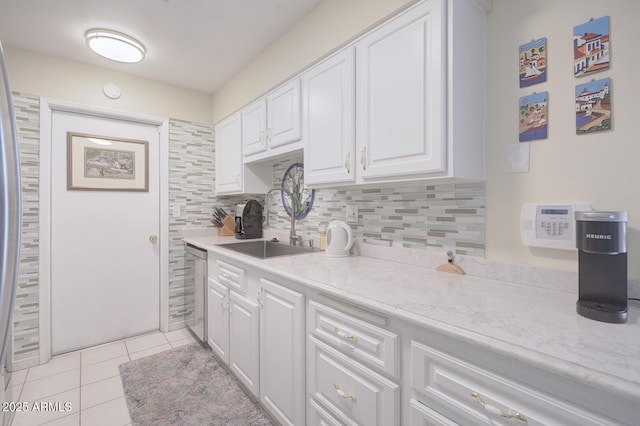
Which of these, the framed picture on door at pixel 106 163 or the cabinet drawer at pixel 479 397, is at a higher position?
the framed picture on door at pixel 106 163

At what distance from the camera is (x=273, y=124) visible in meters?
2.07

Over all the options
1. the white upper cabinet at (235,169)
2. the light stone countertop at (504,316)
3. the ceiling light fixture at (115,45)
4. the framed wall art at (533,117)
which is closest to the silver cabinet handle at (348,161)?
the light stone countertop at (504,316)

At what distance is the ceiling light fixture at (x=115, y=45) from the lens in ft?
6.39

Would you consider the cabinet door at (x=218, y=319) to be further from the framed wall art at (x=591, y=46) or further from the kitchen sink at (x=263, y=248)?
Answer: the framed wall art at (x=591, y=46)

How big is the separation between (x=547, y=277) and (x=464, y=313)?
505 millimetres

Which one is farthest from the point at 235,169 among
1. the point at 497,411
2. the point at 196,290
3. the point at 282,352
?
the point at 497,411

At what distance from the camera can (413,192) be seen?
155 centimetres

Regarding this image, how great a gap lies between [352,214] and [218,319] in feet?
4.02

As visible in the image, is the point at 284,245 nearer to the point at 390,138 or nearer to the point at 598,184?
the point at 390,138

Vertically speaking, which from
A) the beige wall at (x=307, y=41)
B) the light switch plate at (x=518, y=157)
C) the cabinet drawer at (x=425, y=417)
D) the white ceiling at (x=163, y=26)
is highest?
the white ceiling at (x=163, y=26)

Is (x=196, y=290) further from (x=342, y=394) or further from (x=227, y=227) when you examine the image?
(x=342, y=394)

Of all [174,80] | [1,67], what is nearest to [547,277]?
[1,67]

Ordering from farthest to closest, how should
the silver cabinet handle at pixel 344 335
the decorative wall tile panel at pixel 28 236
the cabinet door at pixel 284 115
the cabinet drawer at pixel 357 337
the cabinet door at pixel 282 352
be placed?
the decorative wall tile panel at pixel 28 236, the cabinet door at pixel 284 115, the cabinet door at pixel 282 352, the silver cabinet handle at pixel 344 335, the cabinet drawer at pixel 357 337

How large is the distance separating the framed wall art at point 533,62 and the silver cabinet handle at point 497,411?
1147 mm
